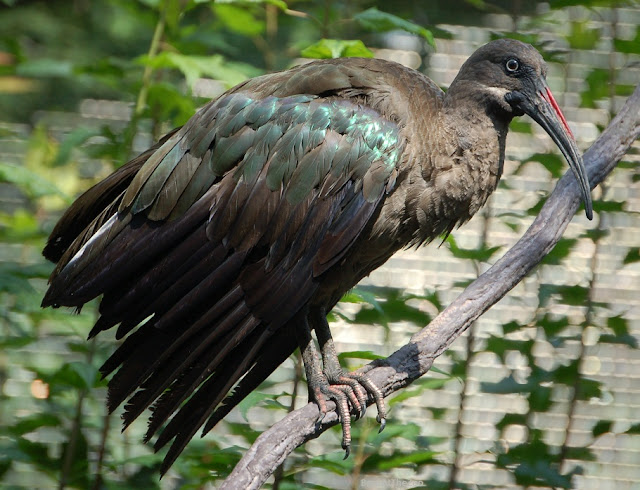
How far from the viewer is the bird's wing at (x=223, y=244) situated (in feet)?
9.99

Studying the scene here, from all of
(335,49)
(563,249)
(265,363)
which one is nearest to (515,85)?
(335,49)

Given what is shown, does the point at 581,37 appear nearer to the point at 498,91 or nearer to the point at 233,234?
the point at 498,91

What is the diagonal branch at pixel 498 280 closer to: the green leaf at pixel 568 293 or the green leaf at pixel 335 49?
the green leaf at pixel 568 293

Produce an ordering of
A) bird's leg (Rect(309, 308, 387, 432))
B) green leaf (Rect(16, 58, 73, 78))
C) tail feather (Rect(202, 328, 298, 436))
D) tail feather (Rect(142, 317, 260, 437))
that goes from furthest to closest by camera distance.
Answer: green leaf (Rect(16, 58, 73, 78)), tail feather (Rect(202, 328, 298, 436)), bird's leg (Rect(309, 308, 387, 432)), tail feather (Rect(142, 317, 260, 437))

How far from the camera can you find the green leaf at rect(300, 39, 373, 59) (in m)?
3.29

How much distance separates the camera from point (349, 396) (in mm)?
3258

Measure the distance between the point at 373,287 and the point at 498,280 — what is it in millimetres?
1362

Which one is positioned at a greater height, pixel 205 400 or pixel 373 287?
pixel 373 287

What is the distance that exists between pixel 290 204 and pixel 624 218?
2340 millimetres

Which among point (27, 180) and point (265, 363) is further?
point (265, 363)

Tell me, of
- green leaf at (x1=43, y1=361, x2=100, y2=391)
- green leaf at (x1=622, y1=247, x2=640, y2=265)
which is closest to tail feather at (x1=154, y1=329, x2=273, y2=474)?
green leaf at (x1=43, y1=361, x2=100, y2=391)

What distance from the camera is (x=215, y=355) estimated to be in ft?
9.88

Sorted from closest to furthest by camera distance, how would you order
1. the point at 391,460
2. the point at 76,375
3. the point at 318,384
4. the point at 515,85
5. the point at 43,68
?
the point at 318,384, the point at 515,85, the point at 76,375, the point at 391,460, the point at 43,68

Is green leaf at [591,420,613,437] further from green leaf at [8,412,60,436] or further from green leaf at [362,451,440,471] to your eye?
green leaf at [8,412,60,436]
